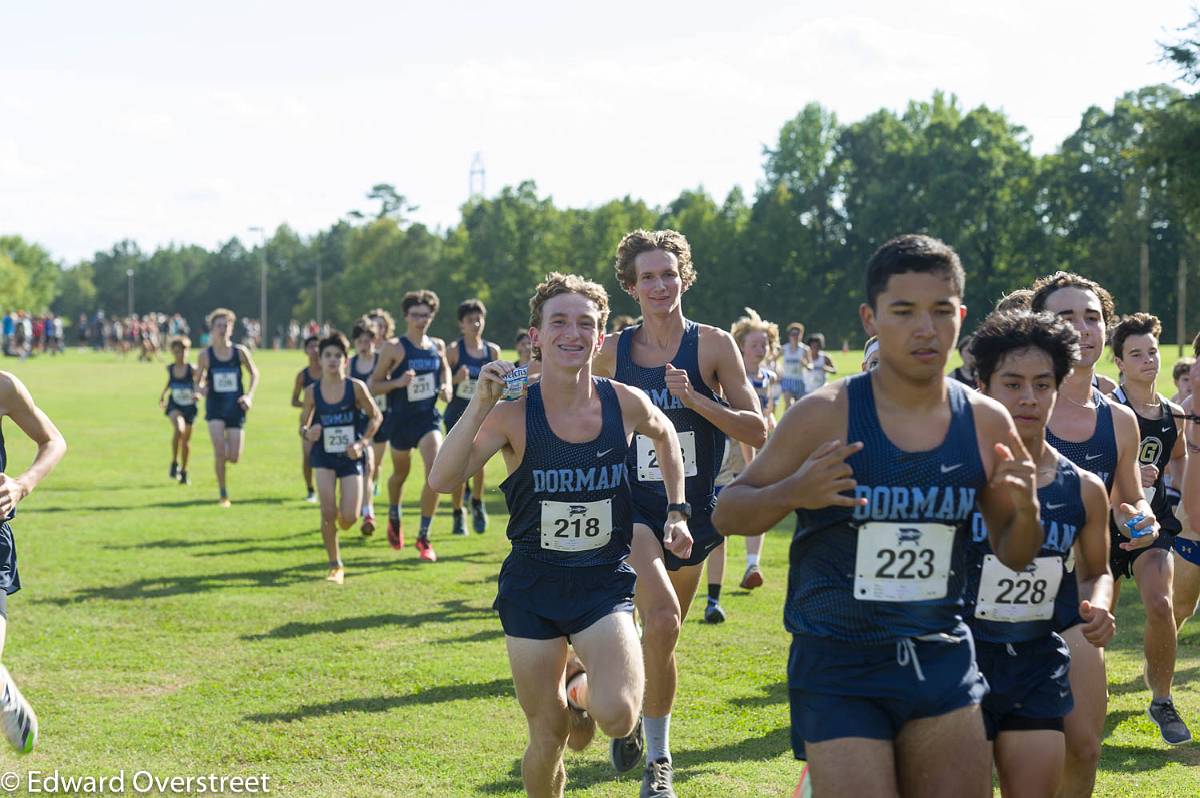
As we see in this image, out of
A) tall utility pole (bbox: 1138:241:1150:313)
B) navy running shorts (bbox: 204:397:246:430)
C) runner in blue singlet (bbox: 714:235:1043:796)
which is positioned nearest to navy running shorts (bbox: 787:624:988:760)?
runner in blue singlet (bbox: 714:235:1043:796)

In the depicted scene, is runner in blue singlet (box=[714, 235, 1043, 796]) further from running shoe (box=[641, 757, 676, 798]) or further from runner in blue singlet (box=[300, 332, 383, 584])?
runner in blue singlet (box=[300, 332, 383, 584])

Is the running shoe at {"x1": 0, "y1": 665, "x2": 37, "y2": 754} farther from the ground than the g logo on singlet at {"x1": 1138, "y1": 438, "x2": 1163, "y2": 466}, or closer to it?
closer to it

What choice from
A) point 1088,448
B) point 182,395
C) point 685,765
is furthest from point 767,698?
point 182,395

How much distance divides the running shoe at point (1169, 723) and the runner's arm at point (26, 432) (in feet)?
17.6

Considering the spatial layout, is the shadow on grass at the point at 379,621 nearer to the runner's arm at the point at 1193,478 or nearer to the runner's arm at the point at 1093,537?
the runner's arm at the point at 1193,478

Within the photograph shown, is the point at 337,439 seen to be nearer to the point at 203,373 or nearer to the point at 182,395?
the point at 203,373

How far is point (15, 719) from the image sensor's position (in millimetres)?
5496

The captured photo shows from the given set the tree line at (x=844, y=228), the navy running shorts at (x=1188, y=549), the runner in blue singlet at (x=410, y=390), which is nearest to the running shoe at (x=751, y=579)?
the runner in blue singlet at (x=410, y=390)

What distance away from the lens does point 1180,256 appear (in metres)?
70.9

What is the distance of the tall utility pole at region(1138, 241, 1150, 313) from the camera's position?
66438 millimetres

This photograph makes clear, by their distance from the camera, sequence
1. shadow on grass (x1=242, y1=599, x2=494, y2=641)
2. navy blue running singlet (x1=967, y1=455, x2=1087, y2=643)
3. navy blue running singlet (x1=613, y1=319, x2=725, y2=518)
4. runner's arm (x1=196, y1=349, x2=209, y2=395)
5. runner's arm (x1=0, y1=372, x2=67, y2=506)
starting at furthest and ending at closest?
runner's arm (x1=196, y1=349, x2=209, y2=395), shadow on grass (x1=242, y1=599, x2=494, y2=641), navy blue running singlet (x1=613, y1=319, x2=725, y2=518), runner's arm (x1=0, y1=372, x2=67, y2=506), navy blue running singlet (x1=967, y1=455, x2=1087, y2=643)

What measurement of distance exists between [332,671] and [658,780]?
3.24 meters

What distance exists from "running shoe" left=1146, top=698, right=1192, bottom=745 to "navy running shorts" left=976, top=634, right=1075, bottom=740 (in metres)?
2.81

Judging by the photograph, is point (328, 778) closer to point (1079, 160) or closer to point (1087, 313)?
point (1087, 313)
